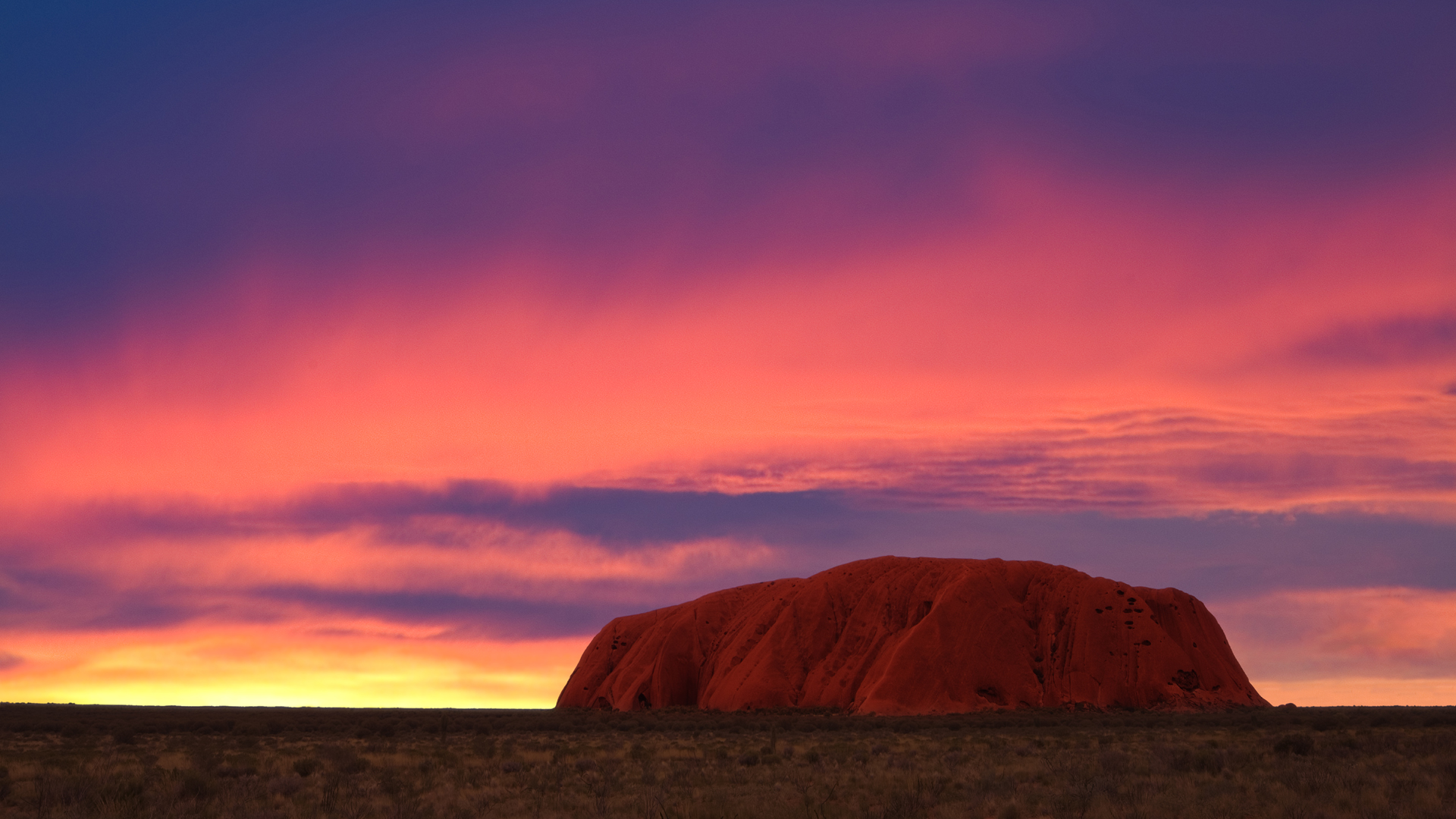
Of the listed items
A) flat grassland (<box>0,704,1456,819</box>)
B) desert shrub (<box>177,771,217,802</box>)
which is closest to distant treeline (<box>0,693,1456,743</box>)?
flat grassland (<box>0,704,1456,819</box>)

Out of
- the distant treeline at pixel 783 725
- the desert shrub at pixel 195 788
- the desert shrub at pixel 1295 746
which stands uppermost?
the desert shrub at pixel 195 788

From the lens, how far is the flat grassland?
1903 centimetres

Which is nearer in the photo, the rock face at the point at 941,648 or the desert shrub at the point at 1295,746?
the desert shrub at the point at 1295,746

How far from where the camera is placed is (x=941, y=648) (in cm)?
8038

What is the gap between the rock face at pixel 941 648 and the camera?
260ft

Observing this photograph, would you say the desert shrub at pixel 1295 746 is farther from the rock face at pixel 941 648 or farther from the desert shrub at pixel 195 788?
the rock face at pixel 941 648

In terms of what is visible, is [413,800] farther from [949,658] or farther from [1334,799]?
[949,658]

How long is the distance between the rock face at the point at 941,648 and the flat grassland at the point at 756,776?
3228 centimetres

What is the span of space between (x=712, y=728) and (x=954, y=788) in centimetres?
3747

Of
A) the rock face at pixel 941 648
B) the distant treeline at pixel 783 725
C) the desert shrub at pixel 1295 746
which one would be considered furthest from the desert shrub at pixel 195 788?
the rock face at pixel 941 648

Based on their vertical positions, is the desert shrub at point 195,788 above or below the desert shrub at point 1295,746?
above

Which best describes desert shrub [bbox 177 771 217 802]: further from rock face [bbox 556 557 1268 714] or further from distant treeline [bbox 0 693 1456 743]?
rock face [bbox 556 557 1268 714]

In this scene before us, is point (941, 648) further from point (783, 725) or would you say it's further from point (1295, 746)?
point (1295, 746)

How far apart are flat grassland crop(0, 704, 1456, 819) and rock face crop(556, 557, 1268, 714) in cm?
3228
